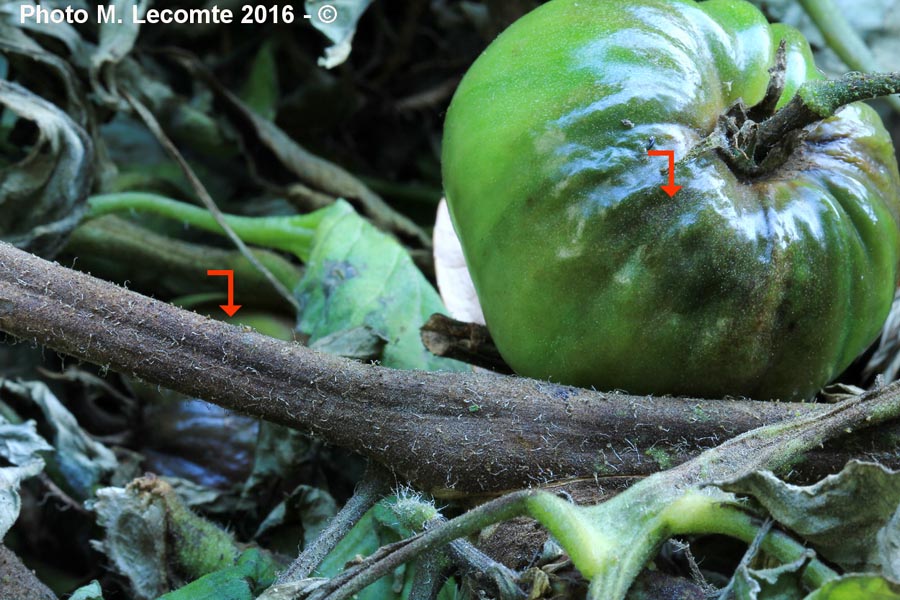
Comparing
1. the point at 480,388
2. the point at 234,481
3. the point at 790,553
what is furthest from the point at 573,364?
the point at 234,481

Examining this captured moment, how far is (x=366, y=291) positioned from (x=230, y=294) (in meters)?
0.24

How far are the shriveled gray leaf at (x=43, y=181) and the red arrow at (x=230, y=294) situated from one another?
0.73ft

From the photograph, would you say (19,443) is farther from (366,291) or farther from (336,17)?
(336,17)

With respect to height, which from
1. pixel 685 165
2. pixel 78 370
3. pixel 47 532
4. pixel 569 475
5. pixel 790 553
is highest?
pixel 685 165

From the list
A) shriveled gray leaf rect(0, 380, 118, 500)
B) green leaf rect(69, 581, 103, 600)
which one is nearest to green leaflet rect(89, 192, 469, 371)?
shriveled gray leaf rect(0, 380, 118, 500)

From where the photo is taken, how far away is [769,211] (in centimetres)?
94

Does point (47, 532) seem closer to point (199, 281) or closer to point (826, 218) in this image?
point (199, 281)

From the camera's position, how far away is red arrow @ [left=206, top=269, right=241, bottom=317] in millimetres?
1376

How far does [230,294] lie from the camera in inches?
54.6

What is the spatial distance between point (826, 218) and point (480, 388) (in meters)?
0.38

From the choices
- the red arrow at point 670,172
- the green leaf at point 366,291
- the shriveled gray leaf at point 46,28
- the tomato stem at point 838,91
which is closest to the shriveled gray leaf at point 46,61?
the shriveled gray leaf at point 46,28

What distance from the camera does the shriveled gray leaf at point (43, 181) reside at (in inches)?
47.4

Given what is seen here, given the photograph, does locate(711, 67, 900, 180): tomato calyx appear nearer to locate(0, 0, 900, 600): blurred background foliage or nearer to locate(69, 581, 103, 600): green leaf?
locate(0, 0, 900, 600): blurred background foliage

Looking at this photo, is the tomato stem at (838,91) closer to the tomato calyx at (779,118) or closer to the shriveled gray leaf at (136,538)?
the tomato calyx at (779,118)
